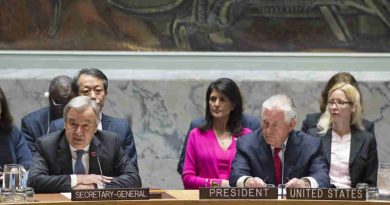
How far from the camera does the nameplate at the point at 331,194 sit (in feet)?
21.7

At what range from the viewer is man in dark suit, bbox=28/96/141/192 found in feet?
23.7

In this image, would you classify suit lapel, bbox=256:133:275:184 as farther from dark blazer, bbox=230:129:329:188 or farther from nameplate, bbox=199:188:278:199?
nameplate, bbox=199:188:278:199

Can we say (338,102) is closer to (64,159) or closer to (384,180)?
(384,180)

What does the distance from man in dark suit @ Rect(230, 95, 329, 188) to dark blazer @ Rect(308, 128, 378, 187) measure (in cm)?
66

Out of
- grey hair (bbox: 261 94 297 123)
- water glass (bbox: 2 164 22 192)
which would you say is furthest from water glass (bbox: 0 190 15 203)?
grey hair (bbox: 261 94 297 123)

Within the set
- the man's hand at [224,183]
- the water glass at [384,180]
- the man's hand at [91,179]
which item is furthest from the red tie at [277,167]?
the man's hand at [91,179]

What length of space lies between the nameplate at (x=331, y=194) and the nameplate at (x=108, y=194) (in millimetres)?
1009

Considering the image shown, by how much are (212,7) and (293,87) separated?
1.17 m

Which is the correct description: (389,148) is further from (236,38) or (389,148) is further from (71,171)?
(71,171)

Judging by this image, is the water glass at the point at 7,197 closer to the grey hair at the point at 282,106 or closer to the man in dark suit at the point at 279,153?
the man in dark suit at the point at 279,153

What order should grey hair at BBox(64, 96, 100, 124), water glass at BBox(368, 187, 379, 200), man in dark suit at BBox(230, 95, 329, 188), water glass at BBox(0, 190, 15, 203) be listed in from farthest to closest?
man in dark suit at BBox(230, 95, 329, 188) < grey hair at BBox(64, 96, 100, 124) < water glass at BBox(368, 187, 379, 200) < water glass at BBox(0, 190, 15, 203)

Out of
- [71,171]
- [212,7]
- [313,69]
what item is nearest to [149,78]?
[212,7]

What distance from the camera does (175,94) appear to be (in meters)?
10.5

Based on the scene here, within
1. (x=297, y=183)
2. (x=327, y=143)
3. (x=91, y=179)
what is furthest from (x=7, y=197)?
(x=327, y=143)
